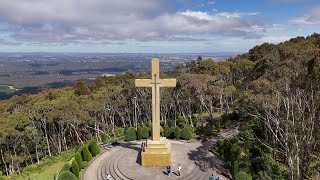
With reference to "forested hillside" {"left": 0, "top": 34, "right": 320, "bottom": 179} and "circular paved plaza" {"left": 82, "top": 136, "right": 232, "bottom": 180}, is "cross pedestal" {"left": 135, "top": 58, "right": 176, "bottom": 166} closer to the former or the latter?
"circular paved plaza" {"left": 82, "top": 136, "right": 232, "bottom": 180}

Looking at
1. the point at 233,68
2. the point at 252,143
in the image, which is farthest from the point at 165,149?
the point at 233,68

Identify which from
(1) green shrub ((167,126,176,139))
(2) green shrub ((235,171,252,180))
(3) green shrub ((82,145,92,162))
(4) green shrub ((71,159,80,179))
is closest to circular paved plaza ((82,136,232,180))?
(3) green shrub ((82,145,92,162))

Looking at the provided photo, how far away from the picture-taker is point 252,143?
87.2ft

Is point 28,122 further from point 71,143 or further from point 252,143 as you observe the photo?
A: point 252,143

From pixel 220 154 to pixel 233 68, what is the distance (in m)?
40.4

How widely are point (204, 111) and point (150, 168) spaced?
32.4m

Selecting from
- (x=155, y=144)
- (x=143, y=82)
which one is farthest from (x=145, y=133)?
(x=143, y=82)

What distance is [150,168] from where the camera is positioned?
2391cm

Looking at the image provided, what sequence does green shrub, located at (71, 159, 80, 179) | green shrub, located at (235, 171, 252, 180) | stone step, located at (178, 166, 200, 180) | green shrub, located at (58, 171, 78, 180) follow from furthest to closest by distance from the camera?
green shrub, located at (71, 159, 80, 179) → stone step, located at (178, 166, 200, 180) → green shrub, located at (58, 171, 78, 180) → green shrub, located at (235, 171, 252, 180)

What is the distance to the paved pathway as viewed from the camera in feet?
75.8

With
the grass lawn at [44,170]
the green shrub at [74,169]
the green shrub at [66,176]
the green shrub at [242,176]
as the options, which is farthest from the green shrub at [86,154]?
the green shrub at [242,176]

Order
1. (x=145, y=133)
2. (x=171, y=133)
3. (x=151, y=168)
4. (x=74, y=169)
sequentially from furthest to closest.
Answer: (x=171, y=133)
(x=145, y=133)
(x=151, y=168)
(x=74, y=169)

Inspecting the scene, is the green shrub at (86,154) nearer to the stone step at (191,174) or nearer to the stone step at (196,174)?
the stone step at (191,174)

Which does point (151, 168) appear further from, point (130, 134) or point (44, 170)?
point (44, 170)
